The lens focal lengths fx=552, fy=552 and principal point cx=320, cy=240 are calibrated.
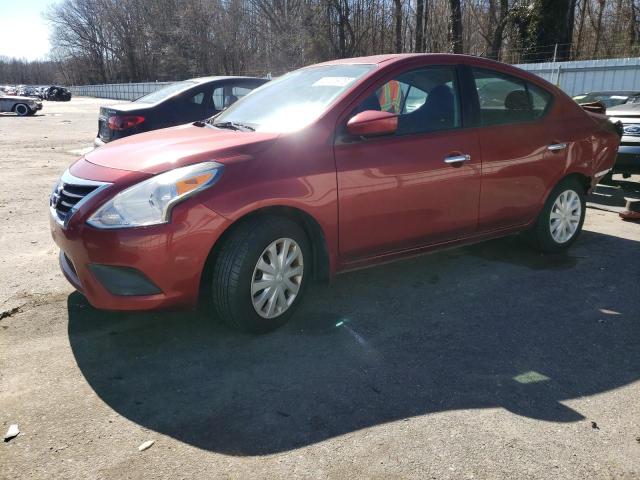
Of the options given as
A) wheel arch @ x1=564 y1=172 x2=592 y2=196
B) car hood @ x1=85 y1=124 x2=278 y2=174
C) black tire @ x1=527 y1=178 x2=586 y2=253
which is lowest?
black tire @ x1=527 y1=178 x2=586 y2=253

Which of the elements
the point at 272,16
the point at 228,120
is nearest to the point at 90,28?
the point at 272,16

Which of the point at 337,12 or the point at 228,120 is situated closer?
the point at 228,120

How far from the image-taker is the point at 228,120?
4285mm

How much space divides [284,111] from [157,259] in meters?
1.49

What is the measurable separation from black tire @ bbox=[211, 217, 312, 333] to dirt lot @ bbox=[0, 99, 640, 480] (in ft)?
0.61

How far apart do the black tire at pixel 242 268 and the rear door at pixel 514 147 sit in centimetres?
191

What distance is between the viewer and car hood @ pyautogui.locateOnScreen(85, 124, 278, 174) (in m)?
3.20

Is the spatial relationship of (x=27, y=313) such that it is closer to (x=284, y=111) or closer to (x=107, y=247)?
(x=107, y=247)

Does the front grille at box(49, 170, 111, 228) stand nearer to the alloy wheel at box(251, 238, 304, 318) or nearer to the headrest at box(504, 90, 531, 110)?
the alloy wheel at box(251, 238, 304, 318)

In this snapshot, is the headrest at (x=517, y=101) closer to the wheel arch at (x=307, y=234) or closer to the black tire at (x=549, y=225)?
the black tire at (x=549, y=225)

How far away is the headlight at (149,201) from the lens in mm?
3014

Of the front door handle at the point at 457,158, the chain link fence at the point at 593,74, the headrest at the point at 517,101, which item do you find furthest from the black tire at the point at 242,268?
the chain link fence at the point at 593,74

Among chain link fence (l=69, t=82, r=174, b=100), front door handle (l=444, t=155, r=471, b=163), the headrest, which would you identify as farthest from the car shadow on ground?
chain link fence (l=69, t=82, r=174, b=100)

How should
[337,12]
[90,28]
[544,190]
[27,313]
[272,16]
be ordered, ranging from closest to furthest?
[27,313] < [544,190] < [337,12] < [272,16] < [90,28]
